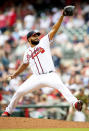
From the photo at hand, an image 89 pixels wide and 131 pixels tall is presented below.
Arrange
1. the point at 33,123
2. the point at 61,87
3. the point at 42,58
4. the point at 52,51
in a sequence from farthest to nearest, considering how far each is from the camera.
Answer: the point at 52,51
the point at 42,58
the point at 33,123
the point at 61,87

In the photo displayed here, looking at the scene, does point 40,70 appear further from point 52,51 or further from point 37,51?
point 52,51

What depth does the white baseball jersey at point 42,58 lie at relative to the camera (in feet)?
17.8

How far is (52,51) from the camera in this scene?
11039 millimetres

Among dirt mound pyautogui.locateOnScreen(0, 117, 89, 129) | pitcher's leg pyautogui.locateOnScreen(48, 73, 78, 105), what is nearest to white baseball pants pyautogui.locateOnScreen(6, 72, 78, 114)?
pitcher's leg pyautogui.locateOnScreen(48, 73, 78, 105)

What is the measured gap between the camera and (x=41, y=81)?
534 cm

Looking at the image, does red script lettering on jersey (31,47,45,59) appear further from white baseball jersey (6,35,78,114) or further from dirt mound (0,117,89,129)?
dirt mound (0,117,89,129)

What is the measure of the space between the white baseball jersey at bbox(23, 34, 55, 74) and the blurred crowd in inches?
95.7

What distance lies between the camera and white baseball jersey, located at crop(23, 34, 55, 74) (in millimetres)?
5430

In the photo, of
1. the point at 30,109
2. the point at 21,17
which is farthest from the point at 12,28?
the point at 30,109

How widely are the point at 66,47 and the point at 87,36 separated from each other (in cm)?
82

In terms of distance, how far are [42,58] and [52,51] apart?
18.4 feet

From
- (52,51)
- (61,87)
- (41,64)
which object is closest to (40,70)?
(41,64)

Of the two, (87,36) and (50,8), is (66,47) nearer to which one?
(87,36)

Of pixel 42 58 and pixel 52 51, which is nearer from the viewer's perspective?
pixel 42 58
